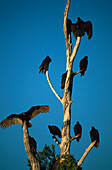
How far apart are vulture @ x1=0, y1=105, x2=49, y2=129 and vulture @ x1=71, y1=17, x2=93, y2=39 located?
3355 mm

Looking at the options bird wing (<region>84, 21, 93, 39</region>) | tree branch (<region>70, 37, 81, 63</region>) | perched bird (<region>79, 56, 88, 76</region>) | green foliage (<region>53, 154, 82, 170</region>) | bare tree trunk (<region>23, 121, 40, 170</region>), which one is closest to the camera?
green foliage (<region>53, 154, 82, 170</region>)

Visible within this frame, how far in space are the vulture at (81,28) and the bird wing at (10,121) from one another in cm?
421

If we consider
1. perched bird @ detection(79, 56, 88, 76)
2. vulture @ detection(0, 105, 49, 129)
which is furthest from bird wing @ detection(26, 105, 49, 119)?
perched bird @ detection(79, 56, 88, 76)

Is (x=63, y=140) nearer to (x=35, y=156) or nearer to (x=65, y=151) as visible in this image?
(x=65, y=151)

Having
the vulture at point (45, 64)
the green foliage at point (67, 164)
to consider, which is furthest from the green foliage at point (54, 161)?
the vulture at point (45, 64)

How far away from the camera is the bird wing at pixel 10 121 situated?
1018 cm

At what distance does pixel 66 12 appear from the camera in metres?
10.9

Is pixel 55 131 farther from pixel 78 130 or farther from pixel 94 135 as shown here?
pixel 94 135

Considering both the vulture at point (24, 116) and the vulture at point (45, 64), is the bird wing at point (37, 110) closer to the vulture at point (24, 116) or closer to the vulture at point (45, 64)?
the vulture at point (24, 116)

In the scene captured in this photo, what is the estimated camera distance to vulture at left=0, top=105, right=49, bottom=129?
10.2 meters

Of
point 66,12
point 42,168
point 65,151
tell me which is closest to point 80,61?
point 66,12

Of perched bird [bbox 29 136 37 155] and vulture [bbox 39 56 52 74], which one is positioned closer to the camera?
perched bird [bbox 29 136 37 155]

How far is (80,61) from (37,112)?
3.36m

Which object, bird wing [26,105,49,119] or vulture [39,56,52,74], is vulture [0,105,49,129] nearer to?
bird wing [26,105,49,119]
